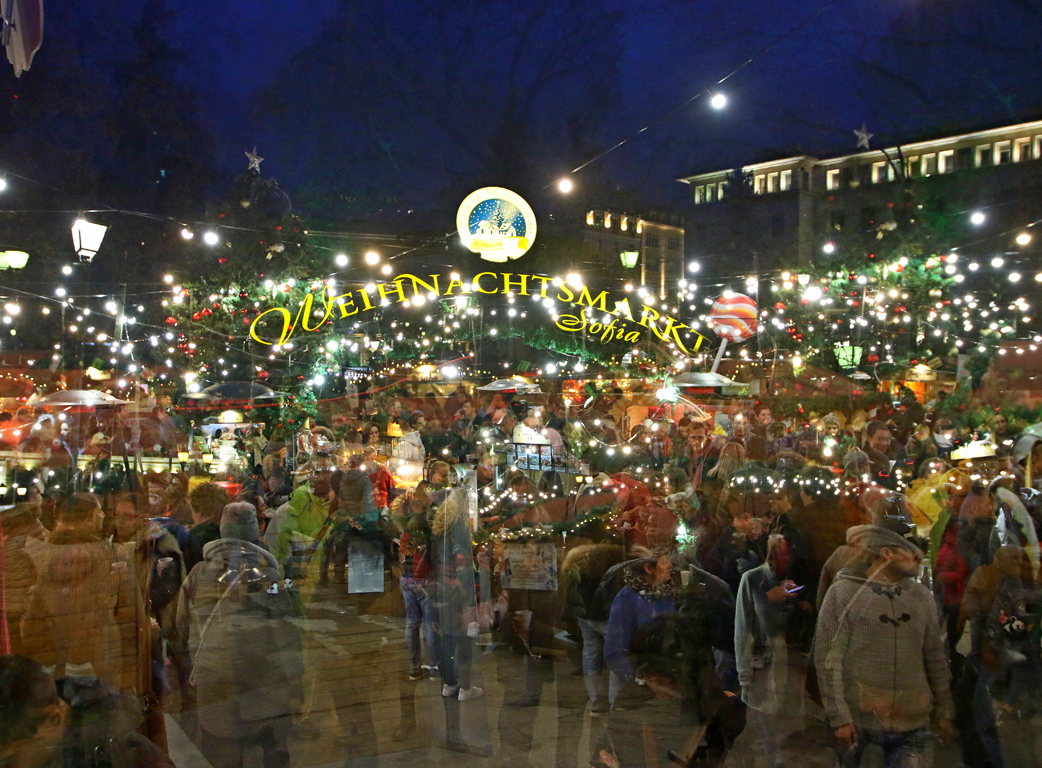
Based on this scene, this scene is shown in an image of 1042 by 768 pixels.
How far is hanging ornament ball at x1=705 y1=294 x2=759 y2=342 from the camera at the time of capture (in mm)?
10344

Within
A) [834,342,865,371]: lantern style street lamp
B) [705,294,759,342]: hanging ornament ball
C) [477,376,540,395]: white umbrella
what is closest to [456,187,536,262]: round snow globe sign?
[705,294,759,342]: hanging ornament ball

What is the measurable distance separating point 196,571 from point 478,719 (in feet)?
5.91

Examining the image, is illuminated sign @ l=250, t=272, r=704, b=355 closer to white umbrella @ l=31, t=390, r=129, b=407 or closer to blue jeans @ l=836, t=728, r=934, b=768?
white umbrella @ l=31, t=390, r=129, b=407

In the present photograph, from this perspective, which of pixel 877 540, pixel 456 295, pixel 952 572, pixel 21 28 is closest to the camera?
pixel 21 28

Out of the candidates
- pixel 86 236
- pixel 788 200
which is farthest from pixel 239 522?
pixel 788 200

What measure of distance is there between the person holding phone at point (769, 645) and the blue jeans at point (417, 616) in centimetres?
185

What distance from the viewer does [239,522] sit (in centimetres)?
474

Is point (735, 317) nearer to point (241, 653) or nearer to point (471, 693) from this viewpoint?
point (471, 693)

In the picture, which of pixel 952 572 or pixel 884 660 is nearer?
pixel 884 660

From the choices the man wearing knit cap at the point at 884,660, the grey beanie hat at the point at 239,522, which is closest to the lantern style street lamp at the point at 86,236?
the grey beanie hat at the point at 239,522

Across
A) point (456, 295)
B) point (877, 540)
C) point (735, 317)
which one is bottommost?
point (877, 540)

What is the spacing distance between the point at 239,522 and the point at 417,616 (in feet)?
4.08

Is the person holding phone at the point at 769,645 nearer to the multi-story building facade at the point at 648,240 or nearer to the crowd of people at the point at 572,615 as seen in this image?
the crowd of people at the point at 572,615

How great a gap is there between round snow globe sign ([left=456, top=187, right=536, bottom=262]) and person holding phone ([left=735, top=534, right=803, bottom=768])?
602 cm
